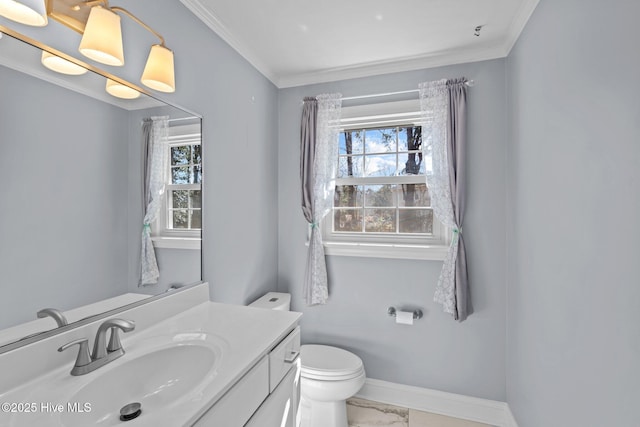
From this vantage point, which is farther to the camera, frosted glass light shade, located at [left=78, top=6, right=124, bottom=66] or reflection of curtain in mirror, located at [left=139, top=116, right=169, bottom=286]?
reflection of curtain in mirror, located at [left=139, top=116, right=169, bottom=286]

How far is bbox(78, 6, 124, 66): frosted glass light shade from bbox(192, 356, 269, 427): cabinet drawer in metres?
1.20

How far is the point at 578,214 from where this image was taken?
1094 millimetres

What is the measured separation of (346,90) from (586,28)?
1489 millimetres

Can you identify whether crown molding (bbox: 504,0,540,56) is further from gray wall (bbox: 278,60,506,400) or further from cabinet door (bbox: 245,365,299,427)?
cabinet door (bbox: 245,365,299,427)

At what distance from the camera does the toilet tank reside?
2.02 meters

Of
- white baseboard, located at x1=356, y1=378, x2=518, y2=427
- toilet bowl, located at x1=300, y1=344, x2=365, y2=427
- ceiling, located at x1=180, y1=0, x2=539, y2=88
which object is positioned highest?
ceiling, located at x1=180, y1=0, x2=539, y2=88

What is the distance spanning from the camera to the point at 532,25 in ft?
4.88

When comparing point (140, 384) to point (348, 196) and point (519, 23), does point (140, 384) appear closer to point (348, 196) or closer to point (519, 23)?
point (348, 196)

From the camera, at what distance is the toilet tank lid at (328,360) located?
184cm

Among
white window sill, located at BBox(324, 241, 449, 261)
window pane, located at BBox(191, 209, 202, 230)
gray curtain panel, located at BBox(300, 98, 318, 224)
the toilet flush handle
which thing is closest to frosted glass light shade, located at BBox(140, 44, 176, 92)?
window pane, located at BBox(191, 209, 202, 230)

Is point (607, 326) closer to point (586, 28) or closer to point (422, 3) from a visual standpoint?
point (586, 28)

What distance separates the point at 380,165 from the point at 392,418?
1.85m

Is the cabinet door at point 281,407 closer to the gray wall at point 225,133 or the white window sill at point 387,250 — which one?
the gray wall at point 225,133

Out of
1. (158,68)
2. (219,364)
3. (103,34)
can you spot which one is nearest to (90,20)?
(103,34)
